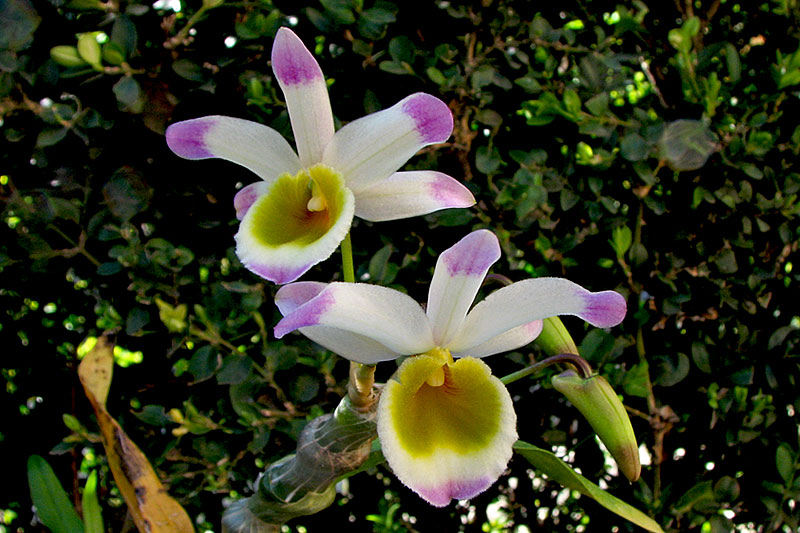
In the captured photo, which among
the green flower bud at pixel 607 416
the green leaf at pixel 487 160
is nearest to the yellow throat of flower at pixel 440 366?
the green flower bud at pixel 607 416

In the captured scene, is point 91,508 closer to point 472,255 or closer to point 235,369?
point 235,369

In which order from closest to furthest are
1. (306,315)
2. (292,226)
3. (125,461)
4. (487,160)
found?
(306,315) → (292,226) → (125,461) → (487,160)

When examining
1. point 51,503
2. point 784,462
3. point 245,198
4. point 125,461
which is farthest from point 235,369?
point 784,462

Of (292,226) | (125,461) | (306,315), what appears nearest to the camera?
(306,315)

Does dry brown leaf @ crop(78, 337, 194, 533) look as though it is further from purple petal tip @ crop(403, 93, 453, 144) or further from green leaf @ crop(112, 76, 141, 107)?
purple petal tip @ crop(403, 93, 453, 144)

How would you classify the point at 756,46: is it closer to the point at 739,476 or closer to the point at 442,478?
the point at 739,476

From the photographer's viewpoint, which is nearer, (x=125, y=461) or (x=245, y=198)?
(x=245, y=198)

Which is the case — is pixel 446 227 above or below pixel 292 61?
below

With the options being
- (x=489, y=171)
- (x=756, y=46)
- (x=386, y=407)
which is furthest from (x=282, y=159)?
(x=756, y=46)

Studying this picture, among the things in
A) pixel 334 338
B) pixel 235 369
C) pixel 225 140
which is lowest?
pixel 235 369
